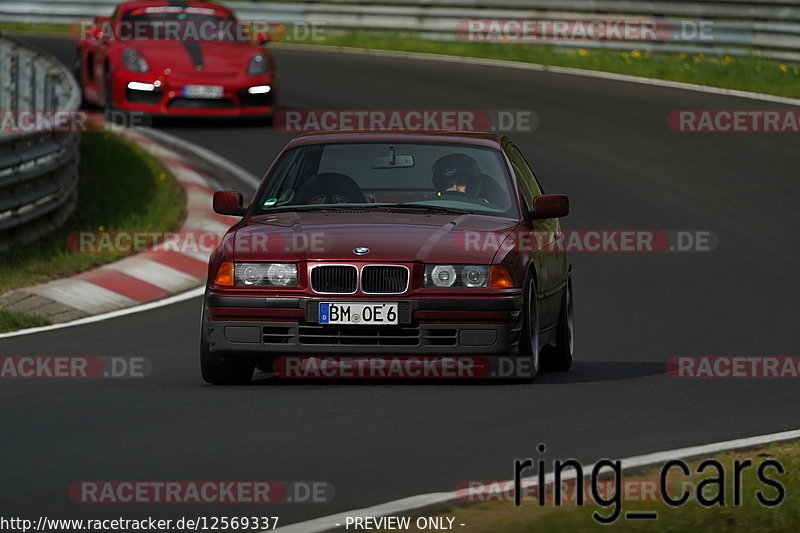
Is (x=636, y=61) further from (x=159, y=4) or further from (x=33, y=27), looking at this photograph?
(x=33, y=27)

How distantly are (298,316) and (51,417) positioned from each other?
1335 millimetres

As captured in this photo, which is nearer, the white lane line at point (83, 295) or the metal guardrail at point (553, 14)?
the white lane line at point (83, 295)

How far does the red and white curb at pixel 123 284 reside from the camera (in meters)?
12.6

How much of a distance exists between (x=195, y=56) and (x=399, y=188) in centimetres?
1124

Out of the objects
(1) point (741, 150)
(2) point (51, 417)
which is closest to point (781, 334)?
(2) point (51, 417)

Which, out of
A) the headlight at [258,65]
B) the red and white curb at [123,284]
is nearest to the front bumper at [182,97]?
the headlight at [258,65]

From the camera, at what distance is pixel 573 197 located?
17.4 meters

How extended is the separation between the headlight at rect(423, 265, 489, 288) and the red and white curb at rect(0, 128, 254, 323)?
4530mm

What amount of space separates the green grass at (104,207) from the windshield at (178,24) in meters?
2.42

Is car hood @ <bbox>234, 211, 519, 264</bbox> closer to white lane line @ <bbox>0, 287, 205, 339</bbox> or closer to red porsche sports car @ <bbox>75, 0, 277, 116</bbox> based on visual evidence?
white lane line @ <bbox>0, 287, 205, 339</bbox>

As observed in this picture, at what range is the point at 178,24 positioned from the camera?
2173 cm

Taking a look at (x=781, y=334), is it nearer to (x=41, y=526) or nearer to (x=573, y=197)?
(x=573, y=197)

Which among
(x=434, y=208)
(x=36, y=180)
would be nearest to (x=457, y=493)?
(x=434, y=208)

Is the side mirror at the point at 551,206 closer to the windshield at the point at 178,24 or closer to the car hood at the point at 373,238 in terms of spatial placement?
the car hood at the point at 373,238
